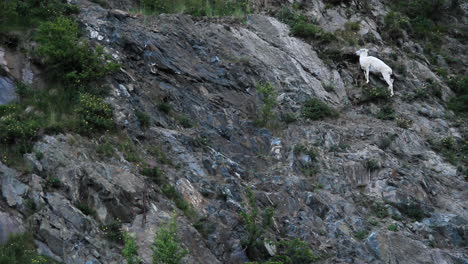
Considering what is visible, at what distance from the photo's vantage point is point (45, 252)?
434 inches

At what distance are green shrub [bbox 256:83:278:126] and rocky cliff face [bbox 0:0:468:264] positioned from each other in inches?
7.6

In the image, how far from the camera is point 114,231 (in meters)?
11.9

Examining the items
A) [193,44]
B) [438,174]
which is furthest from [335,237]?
[193,44]

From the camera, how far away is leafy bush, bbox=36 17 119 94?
15102 millimetres

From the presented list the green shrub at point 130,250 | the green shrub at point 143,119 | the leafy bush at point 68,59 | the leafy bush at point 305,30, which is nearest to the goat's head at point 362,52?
the leafy bush at point 305,30

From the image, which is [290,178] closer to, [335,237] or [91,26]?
[335,237]

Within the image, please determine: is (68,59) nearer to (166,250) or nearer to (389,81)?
(166,250)

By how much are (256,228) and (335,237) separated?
215 cm

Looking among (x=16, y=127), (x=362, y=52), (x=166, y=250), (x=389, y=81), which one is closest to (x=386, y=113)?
(x=389, y=81)

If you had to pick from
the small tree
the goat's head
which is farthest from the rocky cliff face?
the small tree

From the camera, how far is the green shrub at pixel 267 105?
17156 mm

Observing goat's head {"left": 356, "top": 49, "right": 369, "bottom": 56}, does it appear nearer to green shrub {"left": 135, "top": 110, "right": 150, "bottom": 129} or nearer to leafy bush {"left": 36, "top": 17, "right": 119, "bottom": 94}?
green shrub {"left": 135, "top": 110, "right": 150, "bottom": 129}

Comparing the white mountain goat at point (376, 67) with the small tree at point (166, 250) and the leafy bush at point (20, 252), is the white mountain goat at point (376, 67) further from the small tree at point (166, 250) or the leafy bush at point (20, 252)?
the leafy bush at point (20, 252)

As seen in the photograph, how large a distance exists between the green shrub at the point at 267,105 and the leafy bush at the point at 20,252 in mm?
7796
